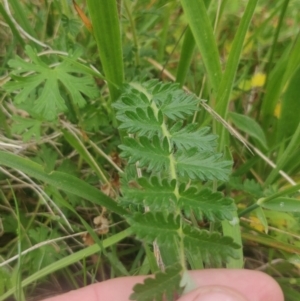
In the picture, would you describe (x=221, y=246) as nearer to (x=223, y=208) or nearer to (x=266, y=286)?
(x=223, y=208)

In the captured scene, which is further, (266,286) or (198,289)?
(266,286)

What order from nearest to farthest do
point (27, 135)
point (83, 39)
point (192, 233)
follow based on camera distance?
point (192, 233) < point (27, 135) < point (83, 39)

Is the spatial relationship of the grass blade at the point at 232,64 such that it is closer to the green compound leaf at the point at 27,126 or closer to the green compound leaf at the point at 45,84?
the green compound leaf at the point at 45,84

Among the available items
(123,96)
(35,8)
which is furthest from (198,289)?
(35,8)

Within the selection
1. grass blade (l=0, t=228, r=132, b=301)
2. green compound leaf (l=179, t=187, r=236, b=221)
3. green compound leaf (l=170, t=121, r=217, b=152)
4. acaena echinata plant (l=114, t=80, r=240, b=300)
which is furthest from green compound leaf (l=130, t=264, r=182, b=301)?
grass blade (l=0, t=228, r=132, b=301)

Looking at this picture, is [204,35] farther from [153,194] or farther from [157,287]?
[157,287]

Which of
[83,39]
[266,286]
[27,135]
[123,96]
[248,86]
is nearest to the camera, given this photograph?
[123,96]
